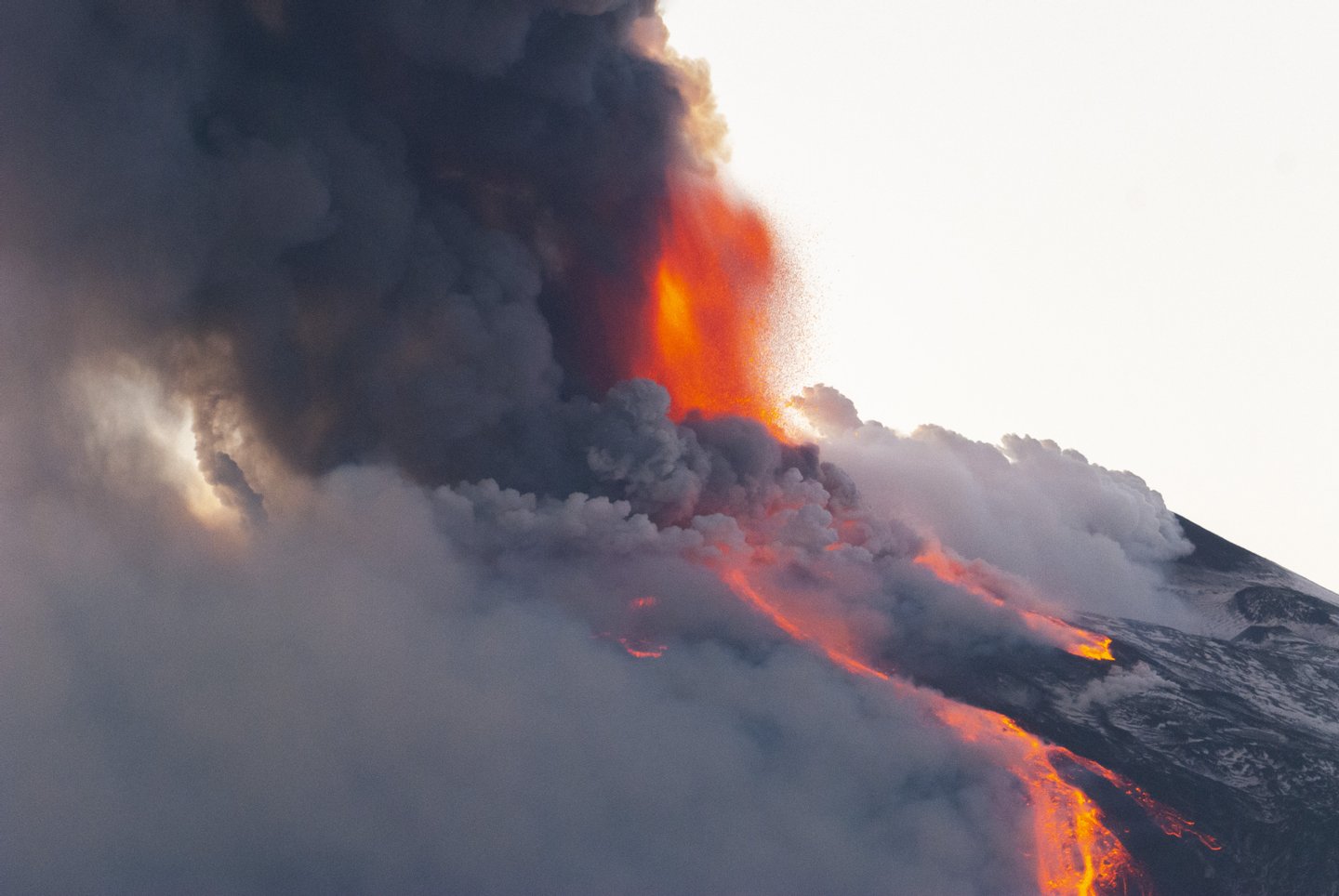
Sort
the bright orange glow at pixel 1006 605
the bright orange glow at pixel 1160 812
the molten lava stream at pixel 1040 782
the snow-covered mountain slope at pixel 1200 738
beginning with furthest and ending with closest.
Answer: the bright orange glow at pixel 1006 605, the snow-covered mountain slope at pixel 1200 738, the bright orange glow at pixel 1160 812, the molten lava stream at pixel 1040 782

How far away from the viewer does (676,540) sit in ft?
144

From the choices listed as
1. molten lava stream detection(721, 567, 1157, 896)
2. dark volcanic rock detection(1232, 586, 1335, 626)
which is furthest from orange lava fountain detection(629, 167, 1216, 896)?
dark volcanic rock detection(1232, 586, 1335, 626)

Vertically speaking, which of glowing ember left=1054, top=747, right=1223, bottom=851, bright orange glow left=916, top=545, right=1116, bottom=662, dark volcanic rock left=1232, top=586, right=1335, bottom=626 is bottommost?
glowing ember left=1054, top=747, right=1223, bottom=851

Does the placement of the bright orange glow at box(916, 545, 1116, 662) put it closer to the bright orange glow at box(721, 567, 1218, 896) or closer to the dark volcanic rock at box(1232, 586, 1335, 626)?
the bright orange glow at box(721, 567, 1218, 896)

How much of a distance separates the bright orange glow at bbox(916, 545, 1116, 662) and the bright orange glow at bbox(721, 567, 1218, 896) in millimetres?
4999

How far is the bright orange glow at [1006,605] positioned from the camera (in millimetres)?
51031

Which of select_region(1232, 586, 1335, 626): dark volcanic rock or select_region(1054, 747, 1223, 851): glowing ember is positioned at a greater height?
select_region(1232, 586, 1335, 626): dark volcanic rock

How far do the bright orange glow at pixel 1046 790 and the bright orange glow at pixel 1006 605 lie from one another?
16.4 feet

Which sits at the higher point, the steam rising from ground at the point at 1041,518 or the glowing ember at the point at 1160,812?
the steam rising from ground at the point at 1041,518

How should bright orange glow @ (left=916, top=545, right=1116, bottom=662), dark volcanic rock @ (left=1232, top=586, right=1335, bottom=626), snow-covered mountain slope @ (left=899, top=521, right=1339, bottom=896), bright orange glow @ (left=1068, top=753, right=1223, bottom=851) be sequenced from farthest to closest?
dark volcanic rock @ (left=1232, top=586, right=1335, bottom=626) < bright orange glow @ (left=916, top=545, right=1116, bottom=662) < snow-covered mountain slope @ (left=899, top=521, right=1339, bottom=896) < bright orange glow @ (left=1068, top=753, right=1223, bottom=851)

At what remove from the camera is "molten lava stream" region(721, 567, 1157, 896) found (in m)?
42.4

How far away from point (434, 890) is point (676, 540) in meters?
14.4

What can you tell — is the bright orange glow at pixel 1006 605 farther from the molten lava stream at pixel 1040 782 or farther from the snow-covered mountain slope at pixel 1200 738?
the molten lava stream at pixel 1040 782

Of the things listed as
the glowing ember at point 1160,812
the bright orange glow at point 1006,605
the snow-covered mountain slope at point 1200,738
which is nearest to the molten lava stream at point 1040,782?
the glowing ember at point 1160,812
